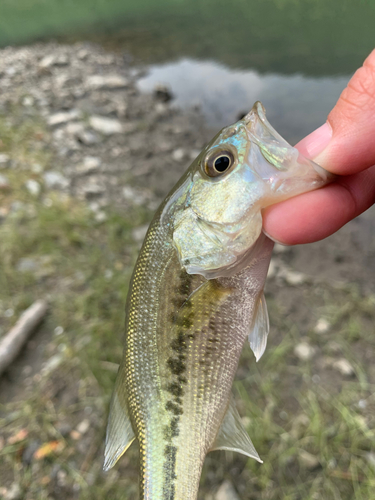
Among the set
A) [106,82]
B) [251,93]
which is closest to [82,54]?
[106,82]

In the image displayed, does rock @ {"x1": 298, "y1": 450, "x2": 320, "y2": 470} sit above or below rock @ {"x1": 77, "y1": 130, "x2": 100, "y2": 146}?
above

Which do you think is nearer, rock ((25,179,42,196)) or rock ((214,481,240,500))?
rock ((214,481,240,500))

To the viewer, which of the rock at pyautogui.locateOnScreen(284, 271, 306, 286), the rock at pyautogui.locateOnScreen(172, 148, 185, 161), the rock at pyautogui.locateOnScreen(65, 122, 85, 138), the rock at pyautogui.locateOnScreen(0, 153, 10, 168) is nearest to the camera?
the rock at pyautogui.locateOnScreen(284, 271, 306, 286)

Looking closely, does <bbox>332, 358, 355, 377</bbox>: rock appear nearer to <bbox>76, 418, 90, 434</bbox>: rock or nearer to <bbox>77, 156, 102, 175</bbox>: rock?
<bbox>76, 418, 90, 434</bbox>: rock

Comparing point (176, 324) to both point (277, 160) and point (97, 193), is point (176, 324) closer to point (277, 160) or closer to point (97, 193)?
point (277, 160)

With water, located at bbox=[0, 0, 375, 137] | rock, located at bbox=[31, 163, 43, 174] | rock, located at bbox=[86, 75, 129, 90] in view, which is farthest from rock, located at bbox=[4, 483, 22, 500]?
rock, located at bbox=[86, 75, 129, 90]

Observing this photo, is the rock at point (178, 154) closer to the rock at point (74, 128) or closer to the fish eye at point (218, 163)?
the rock at point (74, 128)
